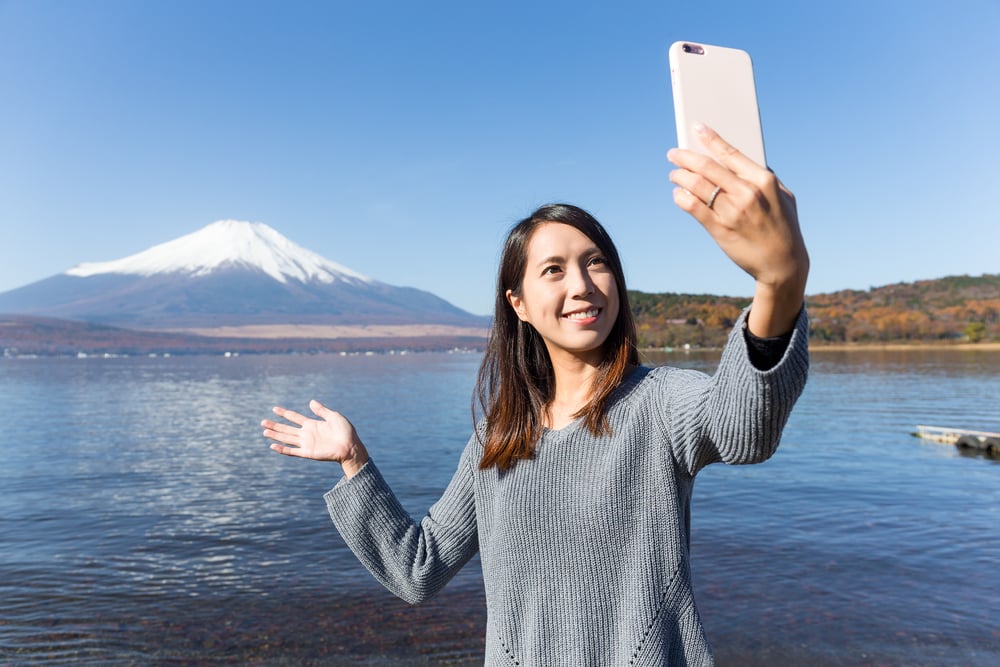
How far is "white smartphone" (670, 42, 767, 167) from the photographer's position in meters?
1.29

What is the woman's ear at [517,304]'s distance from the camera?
2030 millimetres

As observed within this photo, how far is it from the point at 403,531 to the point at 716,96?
1.38 m

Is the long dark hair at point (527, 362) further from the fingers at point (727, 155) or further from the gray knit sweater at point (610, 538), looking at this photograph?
the fingers at point (727, 155)

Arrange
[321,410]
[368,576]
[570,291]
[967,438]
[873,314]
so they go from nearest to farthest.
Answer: [570,291], [321,410], [368,576], [967,438], [873,314]

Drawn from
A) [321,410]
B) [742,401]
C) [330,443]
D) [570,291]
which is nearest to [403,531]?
[330,443]

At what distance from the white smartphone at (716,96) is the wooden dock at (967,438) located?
2456 centimetres

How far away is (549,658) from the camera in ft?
5.61

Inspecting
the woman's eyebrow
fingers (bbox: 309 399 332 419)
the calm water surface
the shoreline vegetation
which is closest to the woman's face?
the woman's eyebrow

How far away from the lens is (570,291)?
5.88ft

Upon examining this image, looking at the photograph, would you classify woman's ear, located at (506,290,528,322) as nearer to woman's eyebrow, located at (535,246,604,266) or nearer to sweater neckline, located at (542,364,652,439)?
woman's eyebrow, located at (535,246,604,266)

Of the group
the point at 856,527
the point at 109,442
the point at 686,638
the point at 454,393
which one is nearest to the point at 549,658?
the point at 686,638

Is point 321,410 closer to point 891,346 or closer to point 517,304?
point 517,304

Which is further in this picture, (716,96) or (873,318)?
(873,318)

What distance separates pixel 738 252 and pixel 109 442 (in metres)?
33.6
